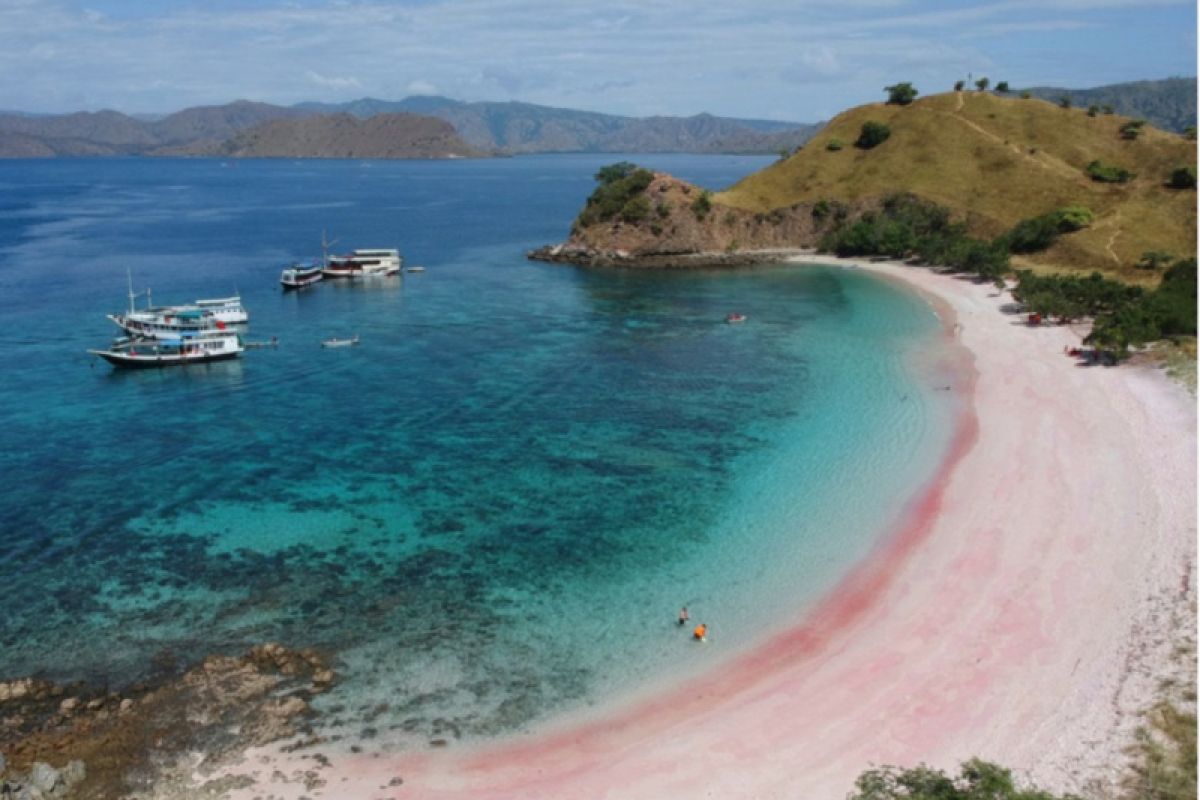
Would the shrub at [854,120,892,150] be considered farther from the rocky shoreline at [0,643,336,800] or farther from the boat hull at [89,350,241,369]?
the rocky shoreline at [0,643,336,800]

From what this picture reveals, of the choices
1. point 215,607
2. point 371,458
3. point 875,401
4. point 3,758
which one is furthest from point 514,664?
point 875,401

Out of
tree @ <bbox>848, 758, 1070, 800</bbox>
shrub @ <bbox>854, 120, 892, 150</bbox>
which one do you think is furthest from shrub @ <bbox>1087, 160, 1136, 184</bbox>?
tree @ <bbox>848, 758, 1070, 800</bbox>

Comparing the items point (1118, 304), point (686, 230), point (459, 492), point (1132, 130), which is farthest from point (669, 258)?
point (459, 492)

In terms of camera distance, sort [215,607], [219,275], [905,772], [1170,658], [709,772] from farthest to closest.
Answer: [219,275] < [215,607] < [1170,658] < [709,772] < [905,772]

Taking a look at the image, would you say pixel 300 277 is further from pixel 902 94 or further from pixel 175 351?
pixel 902 94

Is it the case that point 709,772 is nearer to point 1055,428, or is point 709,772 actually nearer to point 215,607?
point 215,607
